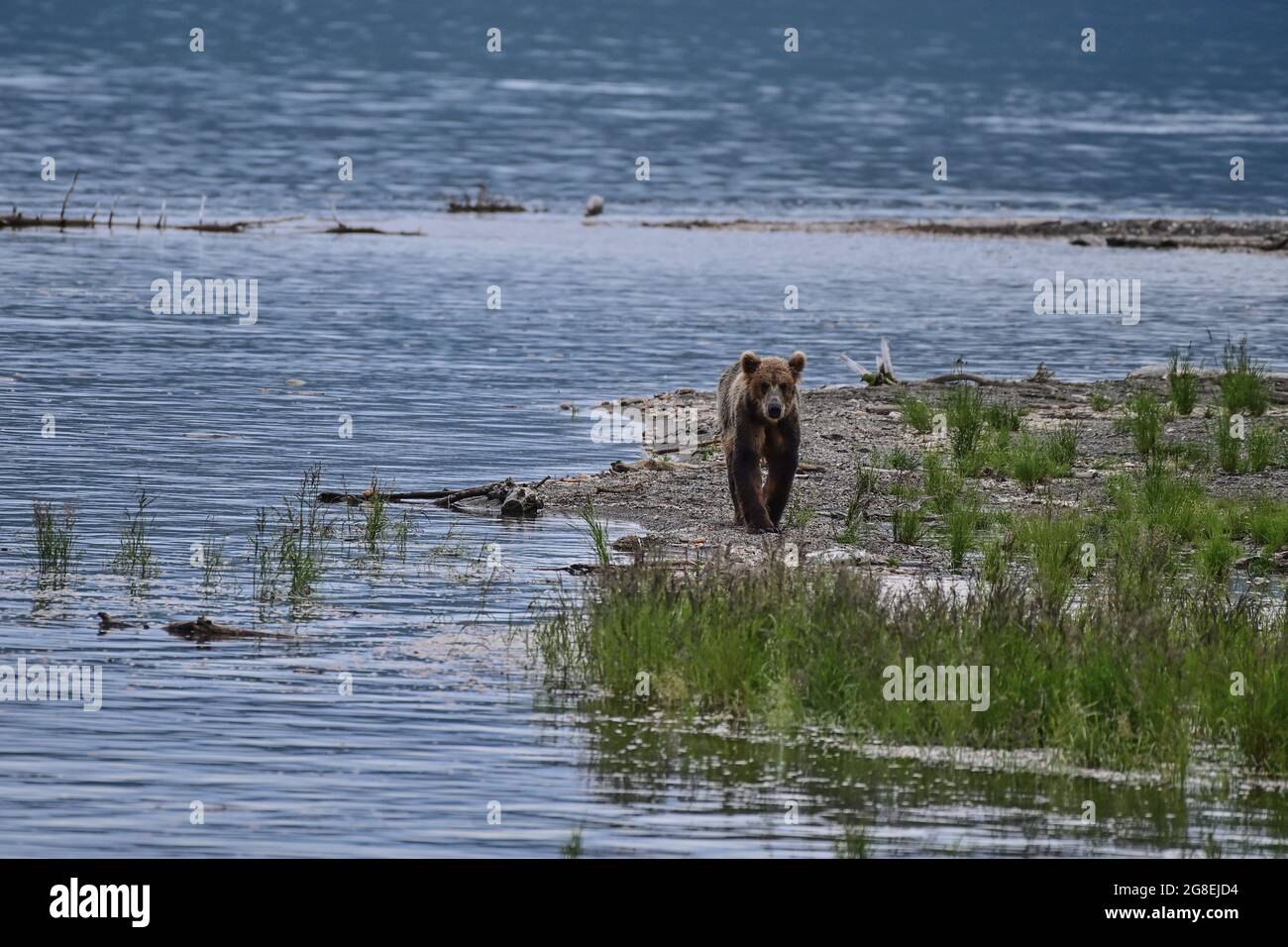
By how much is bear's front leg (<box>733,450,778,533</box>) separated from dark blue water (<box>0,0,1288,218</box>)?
124 feet

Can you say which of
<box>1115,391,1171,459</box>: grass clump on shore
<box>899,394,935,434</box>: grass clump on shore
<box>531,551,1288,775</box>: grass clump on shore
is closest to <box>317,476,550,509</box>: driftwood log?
<box>531,551,1288,775</box>: grass clump on shore

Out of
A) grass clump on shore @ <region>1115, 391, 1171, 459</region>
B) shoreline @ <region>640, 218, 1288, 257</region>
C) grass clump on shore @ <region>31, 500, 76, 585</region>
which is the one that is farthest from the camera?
shoreline @ <region>640, 218, 1288, 257</region>

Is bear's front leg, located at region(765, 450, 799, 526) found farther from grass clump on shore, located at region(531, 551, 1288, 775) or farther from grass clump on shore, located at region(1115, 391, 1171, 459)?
grass clump on shore, located at region(1115, 391, 1171, 459)

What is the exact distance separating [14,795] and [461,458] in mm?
11793

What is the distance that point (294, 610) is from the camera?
1506 cm

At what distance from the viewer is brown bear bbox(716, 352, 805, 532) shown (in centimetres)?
1770

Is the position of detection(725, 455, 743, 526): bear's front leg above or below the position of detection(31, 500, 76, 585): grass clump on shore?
above

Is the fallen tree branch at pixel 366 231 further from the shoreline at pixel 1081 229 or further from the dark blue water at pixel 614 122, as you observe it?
the shoreline at pixel 1081 229

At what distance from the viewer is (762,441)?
18.0 meters

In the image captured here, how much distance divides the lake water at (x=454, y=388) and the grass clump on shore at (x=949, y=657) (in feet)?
0.94

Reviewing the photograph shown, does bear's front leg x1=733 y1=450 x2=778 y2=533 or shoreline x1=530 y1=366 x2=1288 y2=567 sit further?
bear's front leg x1=733 y1=450 x2=778 y2=533

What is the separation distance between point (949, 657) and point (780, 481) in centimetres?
560

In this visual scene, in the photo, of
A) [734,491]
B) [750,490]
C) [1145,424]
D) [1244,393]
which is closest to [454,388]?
[1145,424]
